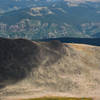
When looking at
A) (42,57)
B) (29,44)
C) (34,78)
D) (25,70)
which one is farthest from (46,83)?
(29,44)

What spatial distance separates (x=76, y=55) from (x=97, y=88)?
46573 mm

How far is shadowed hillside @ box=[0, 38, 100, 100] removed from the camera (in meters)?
141

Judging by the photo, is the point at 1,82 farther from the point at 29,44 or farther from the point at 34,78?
the point at 29,44

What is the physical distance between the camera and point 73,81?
517 ft

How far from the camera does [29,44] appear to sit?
18300 cm

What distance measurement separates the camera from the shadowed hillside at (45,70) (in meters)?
141

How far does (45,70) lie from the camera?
164 metres

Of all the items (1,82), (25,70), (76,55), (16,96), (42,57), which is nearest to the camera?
(16,96)

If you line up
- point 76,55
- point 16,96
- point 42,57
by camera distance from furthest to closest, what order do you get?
point 76,55 < point 42,57 < point 16,96

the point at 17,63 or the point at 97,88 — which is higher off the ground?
the point at 17,63

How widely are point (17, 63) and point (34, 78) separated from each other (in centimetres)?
1900

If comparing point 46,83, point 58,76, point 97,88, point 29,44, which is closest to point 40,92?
point 46,83

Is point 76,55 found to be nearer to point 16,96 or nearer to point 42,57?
point 42,57

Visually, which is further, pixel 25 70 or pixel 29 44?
pixel 29 44
